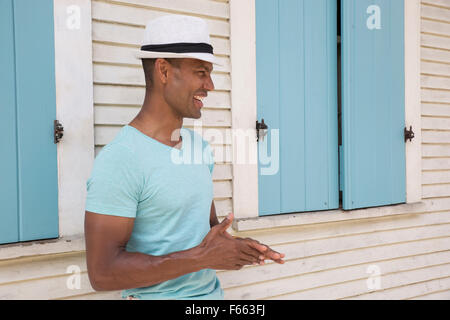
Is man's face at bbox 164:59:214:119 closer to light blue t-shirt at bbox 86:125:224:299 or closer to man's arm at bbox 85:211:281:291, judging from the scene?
light blue t-shirt at bbox 86:125:224:299

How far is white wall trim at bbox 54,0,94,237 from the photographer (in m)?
2.15

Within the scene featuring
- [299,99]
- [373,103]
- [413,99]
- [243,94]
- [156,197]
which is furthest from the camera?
[413,99]

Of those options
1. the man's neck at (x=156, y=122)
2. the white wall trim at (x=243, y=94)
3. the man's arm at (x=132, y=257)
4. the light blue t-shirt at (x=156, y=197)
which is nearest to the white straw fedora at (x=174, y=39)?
the man's neck at (x=156, y=122)

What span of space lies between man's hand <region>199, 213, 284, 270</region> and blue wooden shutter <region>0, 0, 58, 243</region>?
111cm

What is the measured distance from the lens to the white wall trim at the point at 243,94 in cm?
275

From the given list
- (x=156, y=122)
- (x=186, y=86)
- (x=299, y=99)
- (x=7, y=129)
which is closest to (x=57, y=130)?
(x=7, y=129)

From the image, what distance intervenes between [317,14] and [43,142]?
2.20 metres

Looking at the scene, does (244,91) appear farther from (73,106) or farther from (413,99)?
(413,99)

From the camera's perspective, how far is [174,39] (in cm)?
157

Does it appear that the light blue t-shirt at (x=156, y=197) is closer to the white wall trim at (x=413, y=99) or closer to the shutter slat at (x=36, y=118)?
the shutter slat at (x=36, y=118)

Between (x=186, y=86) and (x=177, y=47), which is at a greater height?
(x=177, y=47)

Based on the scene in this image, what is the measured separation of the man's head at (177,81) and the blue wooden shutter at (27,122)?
2.52 ft

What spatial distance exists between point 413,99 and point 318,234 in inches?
61.0

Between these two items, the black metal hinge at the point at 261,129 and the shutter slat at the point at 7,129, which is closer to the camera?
the shutter slat at the point at 7,129
